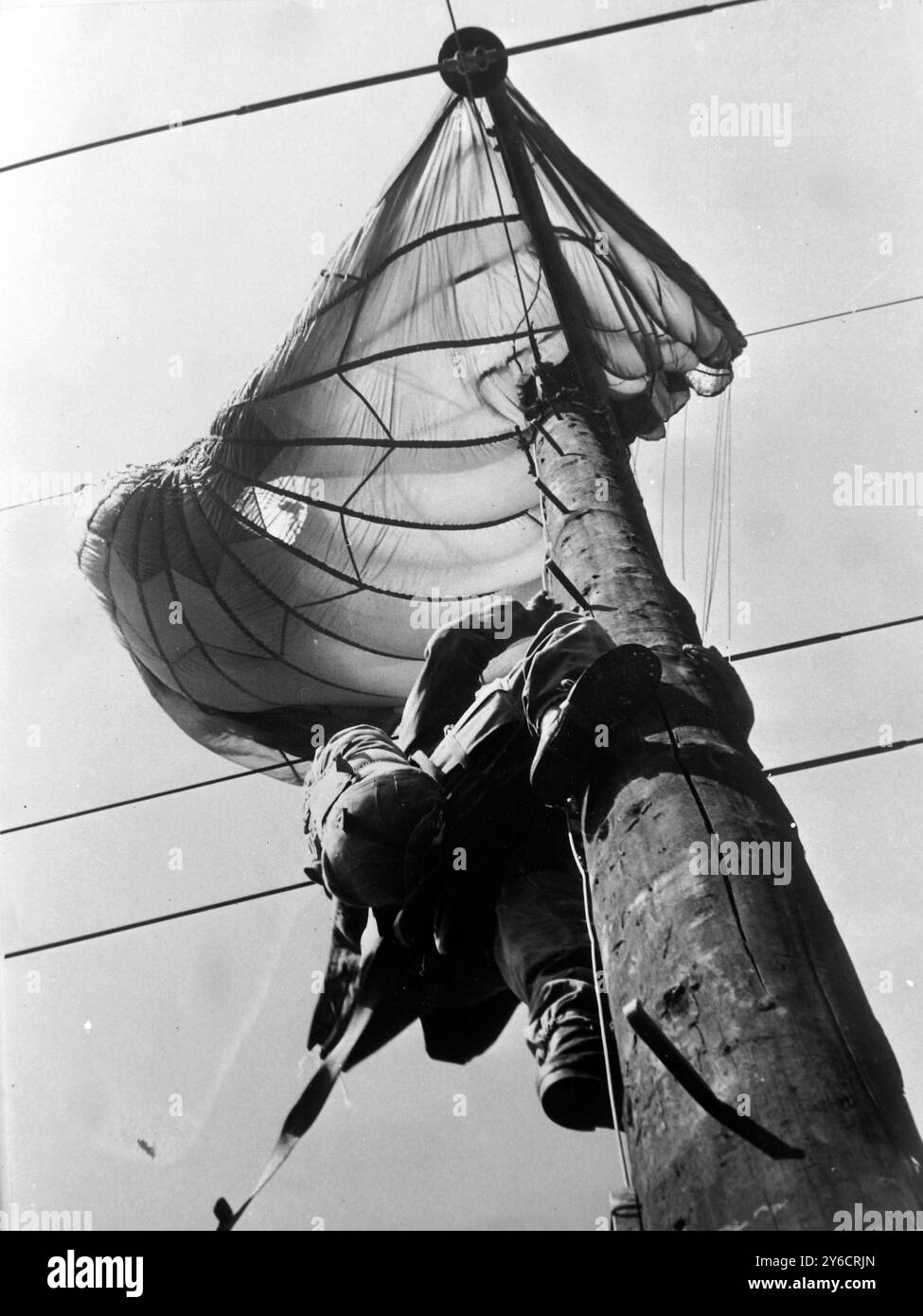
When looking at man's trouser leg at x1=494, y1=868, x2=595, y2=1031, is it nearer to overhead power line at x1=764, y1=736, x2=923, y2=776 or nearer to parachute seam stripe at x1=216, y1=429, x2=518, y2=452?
overhead power line at x1=764, y1=736, x2=923, y2=776

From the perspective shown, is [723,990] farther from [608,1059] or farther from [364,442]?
[364,442]

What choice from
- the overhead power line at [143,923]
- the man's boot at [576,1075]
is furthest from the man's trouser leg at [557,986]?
the overhead power line at [143,923]

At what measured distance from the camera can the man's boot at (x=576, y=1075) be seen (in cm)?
346

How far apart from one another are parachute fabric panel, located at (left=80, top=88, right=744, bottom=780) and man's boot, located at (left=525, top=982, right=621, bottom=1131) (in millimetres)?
3526

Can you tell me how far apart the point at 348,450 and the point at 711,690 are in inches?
155

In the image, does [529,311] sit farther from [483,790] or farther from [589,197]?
[483,790]

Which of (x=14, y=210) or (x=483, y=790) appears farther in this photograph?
(x=14, y=210)

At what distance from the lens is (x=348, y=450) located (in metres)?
7.36

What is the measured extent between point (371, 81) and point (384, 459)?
76.3 inches

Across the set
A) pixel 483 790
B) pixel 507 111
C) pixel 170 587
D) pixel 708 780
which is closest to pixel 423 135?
pixel 507 111

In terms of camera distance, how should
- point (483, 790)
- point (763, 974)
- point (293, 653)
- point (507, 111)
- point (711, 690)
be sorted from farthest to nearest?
1. point (293, 653)
2. point (507, 111)
3. point (483, 790)
4. point (711, 690)
5. point (763, 974)

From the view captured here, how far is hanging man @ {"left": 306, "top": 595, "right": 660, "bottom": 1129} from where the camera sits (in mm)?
3600

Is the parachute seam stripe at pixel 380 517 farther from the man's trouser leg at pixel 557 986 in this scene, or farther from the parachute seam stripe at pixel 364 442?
the man's trouser leg at pixel 557 986

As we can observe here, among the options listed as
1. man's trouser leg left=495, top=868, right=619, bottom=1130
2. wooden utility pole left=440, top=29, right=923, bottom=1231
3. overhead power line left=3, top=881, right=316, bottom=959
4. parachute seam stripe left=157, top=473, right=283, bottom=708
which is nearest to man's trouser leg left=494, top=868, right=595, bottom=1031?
man's trouser leg left=495, top=868, right=619, bottom=1130
